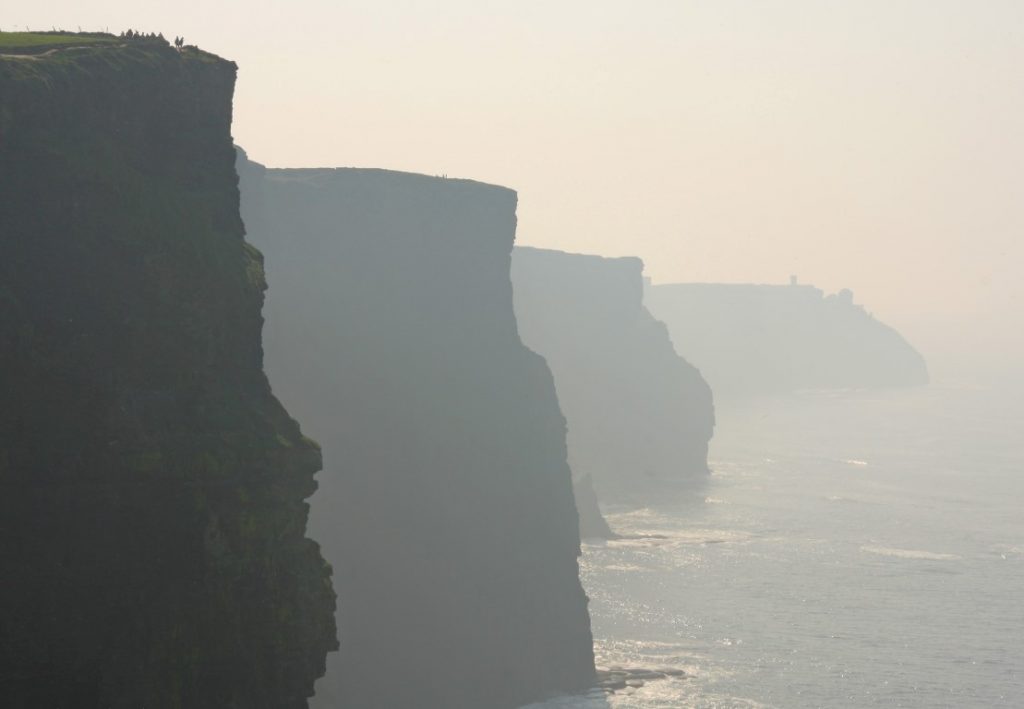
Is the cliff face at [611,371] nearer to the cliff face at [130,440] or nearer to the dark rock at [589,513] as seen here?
the dark rock at [589,513]

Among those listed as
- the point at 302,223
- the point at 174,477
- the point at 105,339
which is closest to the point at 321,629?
the point at 174,477

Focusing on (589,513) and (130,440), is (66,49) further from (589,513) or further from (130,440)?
(589,513)

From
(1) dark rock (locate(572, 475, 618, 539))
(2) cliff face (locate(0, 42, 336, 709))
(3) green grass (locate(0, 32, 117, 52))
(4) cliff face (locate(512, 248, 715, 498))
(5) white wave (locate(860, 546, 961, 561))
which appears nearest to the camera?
(2) cliff face (locate(0, 42, 336, 709))

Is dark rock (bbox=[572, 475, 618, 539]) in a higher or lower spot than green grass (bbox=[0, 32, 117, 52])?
lower

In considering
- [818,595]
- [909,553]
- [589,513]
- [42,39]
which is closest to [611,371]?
[589,513]

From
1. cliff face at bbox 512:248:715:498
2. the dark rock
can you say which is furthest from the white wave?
cliff face at bbox 512:248:715:498

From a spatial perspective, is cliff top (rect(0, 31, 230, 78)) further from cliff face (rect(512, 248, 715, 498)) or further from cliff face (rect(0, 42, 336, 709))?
cliff face (rect(512, 248, 715, 498))

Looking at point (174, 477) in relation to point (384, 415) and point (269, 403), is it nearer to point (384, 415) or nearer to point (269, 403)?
point (269, 403)
